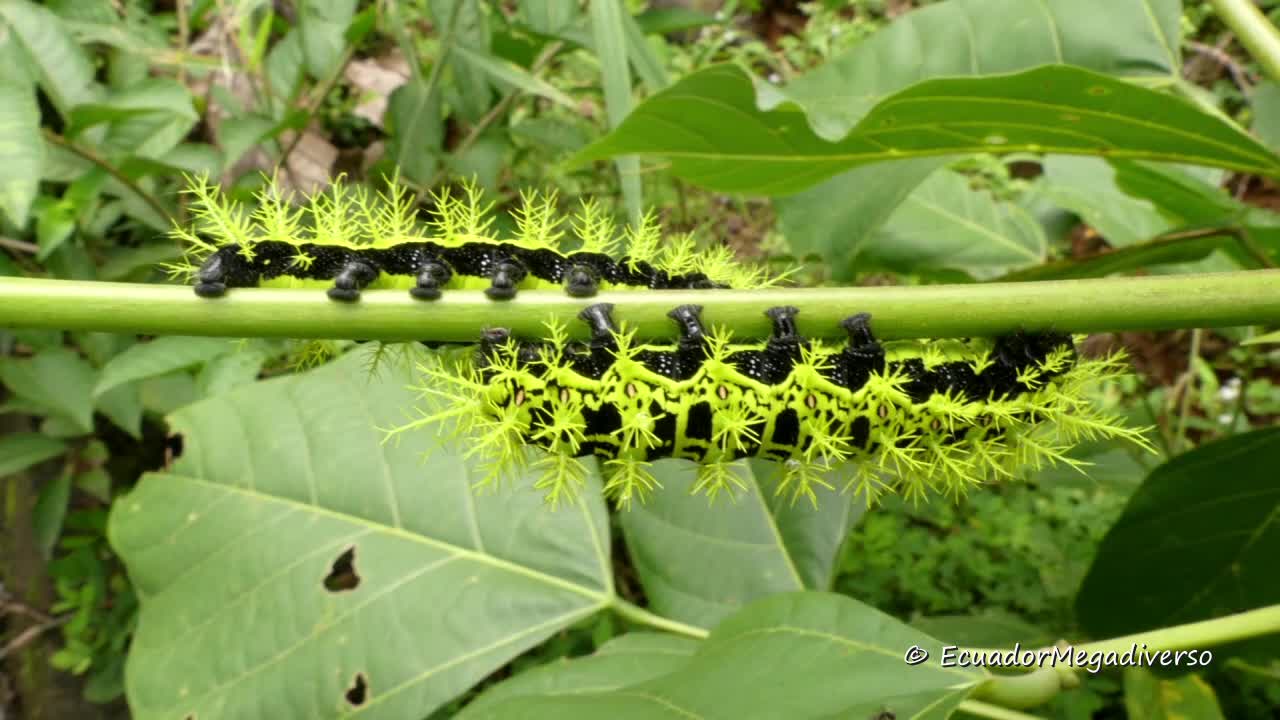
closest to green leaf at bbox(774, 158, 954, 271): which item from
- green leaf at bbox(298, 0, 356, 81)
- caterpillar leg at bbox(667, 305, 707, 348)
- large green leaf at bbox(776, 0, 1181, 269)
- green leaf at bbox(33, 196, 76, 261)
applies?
large green leaf at bbox(776, 0, 1181, 269)

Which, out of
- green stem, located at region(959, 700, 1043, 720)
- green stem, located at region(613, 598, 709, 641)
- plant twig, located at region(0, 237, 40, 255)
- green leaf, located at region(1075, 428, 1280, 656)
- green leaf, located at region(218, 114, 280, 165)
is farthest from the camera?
plant twig, located at region(0, 237, 40, 255)

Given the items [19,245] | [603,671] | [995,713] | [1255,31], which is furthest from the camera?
[19,245]

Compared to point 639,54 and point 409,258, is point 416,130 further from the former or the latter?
point 409,258

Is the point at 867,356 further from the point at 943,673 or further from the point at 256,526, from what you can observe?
the point at 256,526

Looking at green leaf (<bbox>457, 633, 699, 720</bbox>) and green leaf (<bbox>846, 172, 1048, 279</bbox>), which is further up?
green leaf (<bbox>846, 172, 1048, 279</bbox>)

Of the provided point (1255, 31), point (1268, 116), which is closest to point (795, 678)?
point (1255, 31)

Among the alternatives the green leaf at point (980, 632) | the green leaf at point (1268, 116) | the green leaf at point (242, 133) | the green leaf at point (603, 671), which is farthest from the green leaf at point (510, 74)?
the green leaf at point (1268, 116)

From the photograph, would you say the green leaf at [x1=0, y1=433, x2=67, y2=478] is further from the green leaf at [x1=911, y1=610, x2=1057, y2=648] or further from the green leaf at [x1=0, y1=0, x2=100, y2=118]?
the green leaf at [x1=911, y1=610, x2=1057, y2=648]
